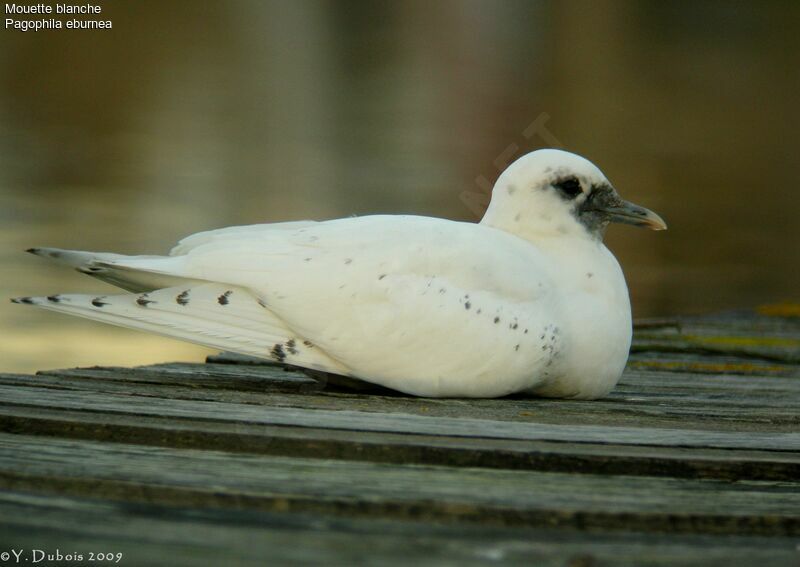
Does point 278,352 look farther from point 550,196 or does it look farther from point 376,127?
point 376,127

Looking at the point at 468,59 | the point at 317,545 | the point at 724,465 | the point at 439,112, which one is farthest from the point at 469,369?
the point at 468,59

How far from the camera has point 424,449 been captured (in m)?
2.19

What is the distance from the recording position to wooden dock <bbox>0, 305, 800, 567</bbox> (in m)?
1.69

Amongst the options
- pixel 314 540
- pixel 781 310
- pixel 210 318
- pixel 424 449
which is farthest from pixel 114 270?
pixel 781 310

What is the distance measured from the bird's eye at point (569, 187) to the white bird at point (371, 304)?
369 millimetres

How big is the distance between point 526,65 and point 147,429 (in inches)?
712

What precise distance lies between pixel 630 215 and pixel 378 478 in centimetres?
175

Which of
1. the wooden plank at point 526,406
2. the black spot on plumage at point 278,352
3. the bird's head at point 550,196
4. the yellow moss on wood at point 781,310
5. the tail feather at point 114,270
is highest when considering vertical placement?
the bird's head at point 550,196

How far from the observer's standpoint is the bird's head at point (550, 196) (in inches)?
137

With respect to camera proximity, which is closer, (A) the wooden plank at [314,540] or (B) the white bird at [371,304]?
(A) the wooden plank at [314,540]

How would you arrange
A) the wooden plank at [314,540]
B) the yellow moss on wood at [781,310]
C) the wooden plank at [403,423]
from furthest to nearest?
the yellow moss on wood at [781,310] → the wooden plank at [403,423] → the wooden plank at [314,540]

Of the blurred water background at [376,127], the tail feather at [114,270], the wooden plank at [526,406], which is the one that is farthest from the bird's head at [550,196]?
the blurred water background at [376,127]

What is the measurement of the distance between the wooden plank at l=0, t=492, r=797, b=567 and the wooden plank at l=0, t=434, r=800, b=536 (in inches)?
1.3

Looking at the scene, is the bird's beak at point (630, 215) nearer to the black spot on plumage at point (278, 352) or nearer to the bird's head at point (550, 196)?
the bird's head at point (550, 196)
